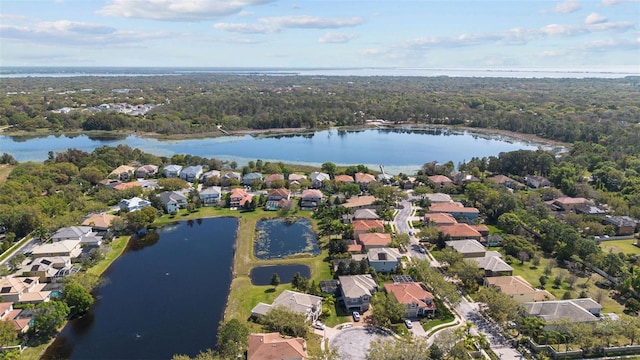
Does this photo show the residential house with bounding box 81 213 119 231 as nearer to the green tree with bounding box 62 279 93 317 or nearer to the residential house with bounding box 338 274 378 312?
the green tree with bounding box 62 279 93 317

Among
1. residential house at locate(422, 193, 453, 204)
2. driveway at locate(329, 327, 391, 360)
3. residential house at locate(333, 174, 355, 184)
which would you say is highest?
residential house at locate(333, 174, 355, 184)

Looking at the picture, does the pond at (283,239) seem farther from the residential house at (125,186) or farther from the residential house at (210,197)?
the residential house at (125,186)

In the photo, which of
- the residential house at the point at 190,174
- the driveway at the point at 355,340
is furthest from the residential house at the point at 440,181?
the residential house at the point at 190,174

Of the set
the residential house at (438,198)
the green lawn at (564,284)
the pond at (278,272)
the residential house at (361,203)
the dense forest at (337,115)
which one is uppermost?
the dense forest at (337,115)

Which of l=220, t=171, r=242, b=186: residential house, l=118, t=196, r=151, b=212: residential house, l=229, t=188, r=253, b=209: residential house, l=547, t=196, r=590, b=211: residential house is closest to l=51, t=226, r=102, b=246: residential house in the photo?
l=118, t=196, r=151, b=212: residential house

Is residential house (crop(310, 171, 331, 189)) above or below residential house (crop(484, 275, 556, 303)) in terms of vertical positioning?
above

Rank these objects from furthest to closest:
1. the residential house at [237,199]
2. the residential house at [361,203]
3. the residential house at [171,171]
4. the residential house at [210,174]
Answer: the residential house at [171,171], the residential house at [210,174], the residential house at [237,199], the residential house at [361,203]

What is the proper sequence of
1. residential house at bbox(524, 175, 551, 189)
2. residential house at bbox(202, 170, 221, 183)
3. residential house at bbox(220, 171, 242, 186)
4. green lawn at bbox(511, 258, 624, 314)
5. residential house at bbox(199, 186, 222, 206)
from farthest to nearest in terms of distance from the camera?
residential house at bbox(202, 170, 221, 183), residential house at bbox(220, 171, 242, 186), residential house at bbox(524, 175, 551, 189), residential house at bbox(199, 186, 222, 206), green lawn at bbox(511, 258, 624, 314)

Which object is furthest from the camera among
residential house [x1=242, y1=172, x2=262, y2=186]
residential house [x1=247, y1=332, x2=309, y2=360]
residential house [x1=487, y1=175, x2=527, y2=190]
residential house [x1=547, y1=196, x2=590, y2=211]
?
residential house [x1=242, y1=172, x2=262, y2=186]

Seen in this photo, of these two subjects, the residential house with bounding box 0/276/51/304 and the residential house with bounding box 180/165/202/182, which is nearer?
the residential house with bounding box 0/276/51/304
